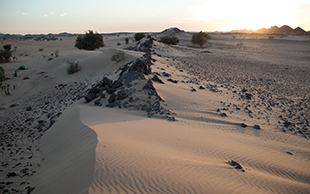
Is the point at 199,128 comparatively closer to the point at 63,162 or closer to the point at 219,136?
the point at 219,136

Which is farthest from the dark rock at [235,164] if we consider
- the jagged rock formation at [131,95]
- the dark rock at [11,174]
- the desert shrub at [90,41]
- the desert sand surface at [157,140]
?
the desert shrub at [90,41]

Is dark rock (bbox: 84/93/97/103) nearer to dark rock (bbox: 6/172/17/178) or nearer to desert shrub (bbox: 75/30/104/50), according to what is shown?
dark rock (bbox: 6/172/17/178)

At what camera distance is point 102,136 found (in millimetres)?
4727

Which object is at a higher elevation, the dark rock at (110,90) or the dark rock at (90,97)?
the dark rock at (110,90)

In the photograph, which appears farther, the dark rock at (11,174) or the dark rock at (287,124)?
the dark rock at (287,124)

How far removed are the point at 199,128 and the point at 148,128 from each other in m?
1.88

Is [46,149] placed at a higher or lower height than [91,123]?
lower

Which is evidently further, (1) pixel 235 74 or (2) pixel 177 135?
(1) pixel 235 74

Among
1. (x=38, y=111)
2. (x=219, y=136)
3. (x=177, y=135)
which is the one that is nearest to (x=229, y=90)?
(x=219, y=136)

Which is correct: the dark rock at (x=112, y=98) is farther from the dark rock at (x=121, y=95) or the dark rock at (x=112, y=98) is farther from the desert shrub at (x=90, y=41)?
the desert shrub at (x=90, y=41)

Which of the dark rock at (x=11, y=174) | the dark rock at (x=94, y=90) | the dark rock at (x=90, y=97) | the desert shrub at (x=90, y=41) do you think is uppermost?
the desert shrub at (x=90, y=41)

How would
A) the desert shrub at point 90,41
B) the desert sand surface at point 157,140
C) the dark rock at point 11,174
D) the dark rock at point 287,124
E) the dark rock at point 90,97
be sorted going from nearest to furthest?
the desert sand surface at point 157,140
the dark rock at point 11,174
the dark rock at point 287,124
the dark rock at point 90,97
the desert shrub at point 90,41

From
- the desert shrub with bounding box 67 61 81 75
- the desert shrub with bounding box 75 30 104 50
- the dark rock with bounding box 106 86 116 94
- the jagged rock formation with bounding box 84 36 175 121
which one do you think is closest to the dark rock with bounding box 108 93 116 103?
the jagged rock formation with bounding box 84 36 175 121

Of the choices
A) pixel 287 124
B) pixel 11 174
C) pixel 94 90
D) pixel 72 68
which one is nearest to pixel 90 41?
pixel 72 68
